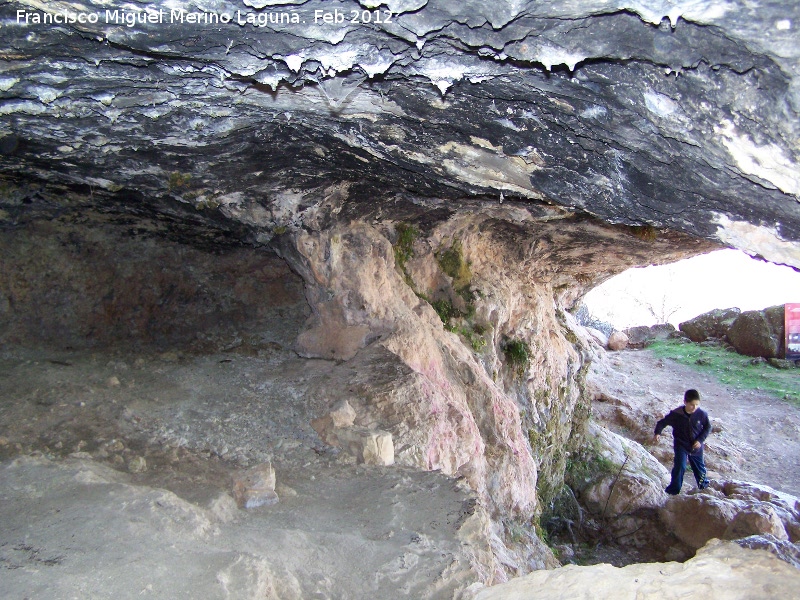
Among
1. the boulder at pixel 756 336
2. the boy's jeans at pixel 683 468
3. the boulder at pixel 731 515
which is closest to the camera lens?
the boulder at pixel 731 515

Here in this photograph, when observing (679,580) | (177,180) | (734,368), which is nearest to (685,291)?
(734,368)

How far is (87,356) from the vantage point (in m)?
5.02

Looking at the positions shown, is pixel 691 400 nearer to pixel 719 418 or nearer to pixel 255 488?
pixel 255 488

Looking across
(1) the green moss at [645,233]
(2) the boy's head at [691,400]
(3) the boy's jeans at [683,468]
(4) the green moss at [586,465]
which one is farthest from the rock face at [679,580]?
(4) the green moss at [586,465]

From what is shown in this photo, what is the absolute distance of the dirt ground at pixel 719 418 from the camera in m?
10.1

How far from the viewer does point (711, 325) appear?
56.8 feet

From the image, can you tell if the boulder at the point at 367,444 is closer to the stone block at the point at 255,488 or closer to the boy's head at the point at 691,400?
Result: the stone block at the point at 255,488

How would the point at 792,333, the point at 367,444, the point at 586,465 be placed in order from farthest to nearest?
the point at 792,333 → the point at 586,465 → the point at 367,444

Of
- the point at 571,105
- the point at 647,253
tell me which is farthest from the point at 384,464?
the point at 647,253

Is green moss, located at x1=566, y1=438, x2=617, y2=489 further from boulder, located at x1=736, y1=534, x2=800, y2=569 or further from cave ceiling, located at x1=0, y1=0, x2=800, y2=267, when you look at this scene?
cave ceiling, located at x1=0, y1=0, x2=800, y2=267

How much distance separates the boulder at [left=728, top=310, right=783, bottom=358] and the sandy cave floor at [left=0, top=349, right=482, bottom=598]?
1478 centimetres

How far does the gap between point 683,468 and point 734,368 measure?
9008 millimetres

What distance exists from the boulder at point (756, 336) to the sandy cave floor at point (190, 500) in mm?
14780

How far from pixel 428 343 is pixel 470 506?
2217 mm
